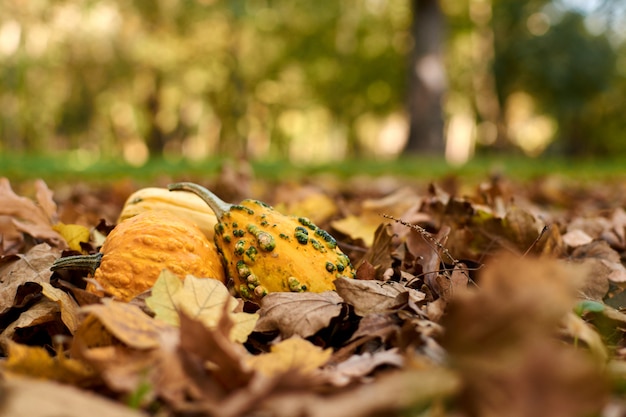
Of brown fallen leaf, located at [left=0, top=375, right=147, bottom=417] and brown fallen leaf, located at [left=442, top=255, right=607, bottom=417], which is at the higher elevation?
brown fallen leaf, located at [left=442, top=255, right=607, bottom=417]

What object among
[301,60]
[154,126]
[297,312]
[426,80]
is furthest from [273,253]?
[154,126]

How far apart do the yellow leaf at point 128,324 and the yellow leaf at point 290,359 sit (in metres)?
0.16

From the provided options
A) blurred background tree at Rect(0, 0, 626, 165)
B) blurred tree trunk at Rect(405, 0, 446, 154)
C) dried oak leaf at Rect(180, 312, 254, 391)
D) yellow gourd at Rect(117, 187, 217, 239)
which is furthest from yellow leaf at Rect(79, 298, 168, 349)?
blurred background tree at Rect(0, 0, 626, 165)

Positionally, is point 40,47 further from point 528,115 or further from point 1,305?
point 1,305

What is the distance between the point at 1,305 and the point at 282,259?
0.60 meters

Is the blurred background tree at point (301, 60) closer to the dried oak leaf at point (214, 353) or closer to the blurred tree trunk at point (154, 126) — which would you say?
the blurred tree trunk at point (154, 126)

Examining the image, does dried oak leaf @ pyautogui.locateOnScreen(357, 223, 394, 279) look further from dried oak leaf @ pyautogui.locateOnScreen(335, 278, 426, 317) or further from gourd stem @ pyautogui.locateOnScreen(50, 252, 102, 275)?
gourd stem @ pyautogui.locateOnScreen(50, 252, 102, 275)

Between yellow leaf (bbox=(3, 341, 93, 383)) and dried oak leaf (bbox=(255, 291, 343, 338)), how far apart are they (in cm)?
39

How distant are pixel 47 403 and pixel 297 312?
0.59 metres

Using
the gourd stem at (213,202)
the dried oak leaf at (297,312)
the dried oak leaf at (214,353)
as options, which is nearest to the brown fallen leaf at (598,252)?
the dried oak leaf at (297,312)

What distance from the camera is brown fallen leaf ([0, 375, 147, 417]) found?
Answer: 2.54 feet

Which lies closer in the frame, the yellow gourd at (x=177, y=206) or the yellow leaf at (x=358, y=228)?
the yellow gourd at (x=177, y=206)

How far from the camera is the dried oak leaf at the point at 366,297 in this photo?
1.33m

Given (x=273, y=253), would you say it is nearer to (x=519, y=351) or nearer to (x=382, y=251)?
(x=382, y=251)
